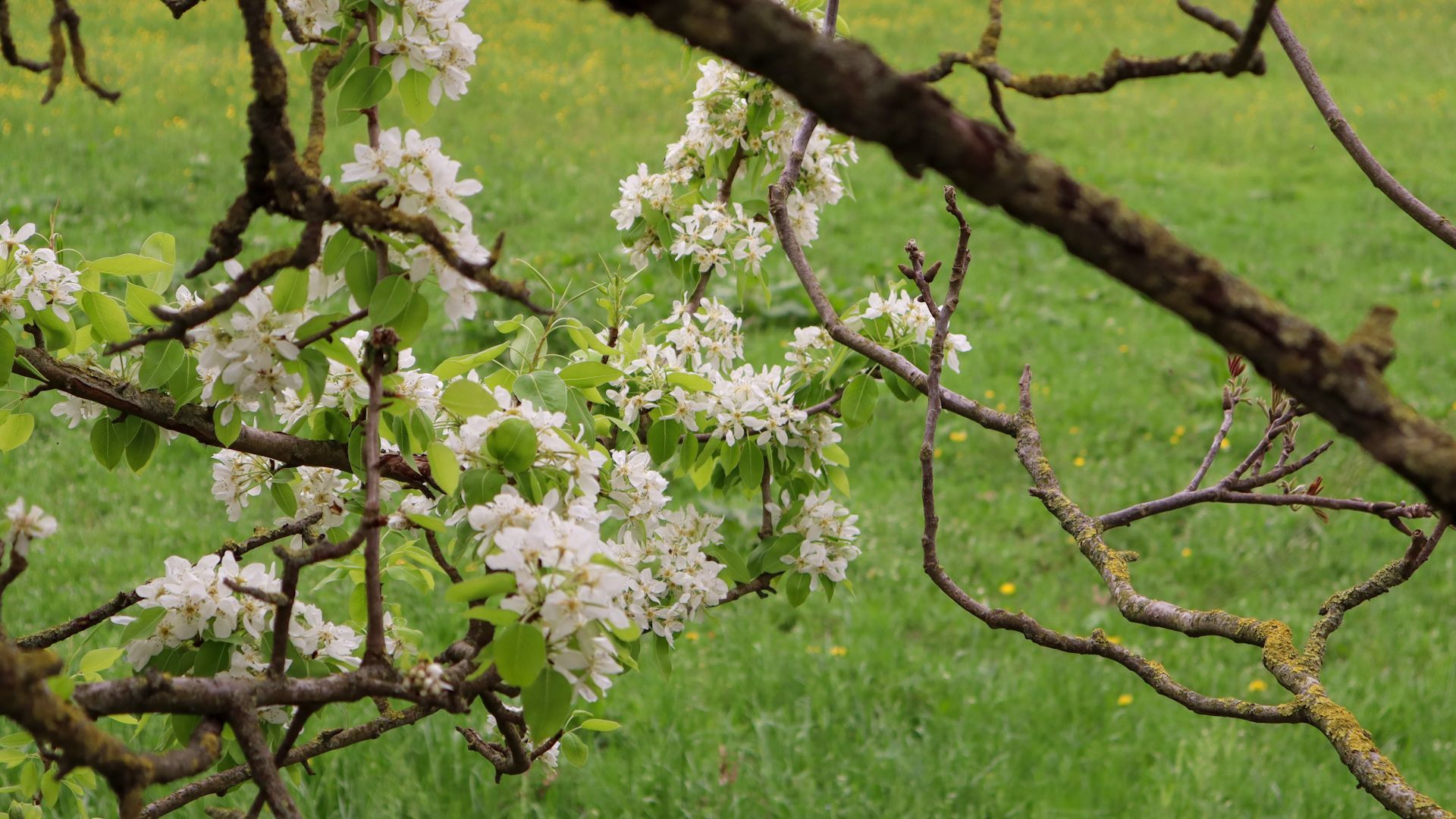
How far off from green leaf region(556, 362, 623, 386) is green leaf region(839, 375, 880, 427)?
59 centimetres

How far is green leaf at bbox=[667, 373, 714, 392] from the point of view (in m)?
1.81

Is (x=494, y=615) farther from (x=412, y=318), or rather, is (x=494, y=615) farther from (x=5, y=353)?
(x=5, y=353)

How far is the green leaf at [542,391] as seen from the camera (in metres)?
1.47

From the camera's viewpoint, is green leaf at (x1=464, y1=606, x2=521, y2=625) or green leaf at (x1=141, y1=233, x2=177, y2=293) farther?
green leaf at (x1=141, y1=233, x2=177, y2=293)

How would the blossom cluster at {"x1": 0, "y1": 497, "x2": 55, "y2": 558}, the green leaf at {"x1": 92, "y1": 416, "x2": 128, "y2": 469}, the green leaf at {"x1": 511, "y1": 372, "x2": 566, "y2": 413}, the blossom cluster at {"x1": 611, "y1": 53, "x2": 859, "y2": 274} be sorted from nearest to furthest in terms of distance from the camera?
the blossom cluster at {"x1": 0, "y1": 497, "x2": 55, "y2": 558} → the green leaf at {"x1": 511, "y1": 372, "x2": 566, "y2": 413} → the green leaf at {"x1": 92, "y1": 416, "x2": 128, "y2": 469} → the blossom cluster at {"x1": 611, "y1": 53, "x2": 859, "y2": 274}

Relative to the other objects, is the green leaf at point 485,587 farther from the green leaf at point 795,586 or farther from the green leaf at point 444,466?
the green leaf at point 795,586

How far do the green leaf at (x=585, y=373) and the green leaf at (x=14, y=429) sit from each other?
79 cm

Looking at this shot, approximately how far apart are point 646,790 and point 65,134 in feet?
29.0

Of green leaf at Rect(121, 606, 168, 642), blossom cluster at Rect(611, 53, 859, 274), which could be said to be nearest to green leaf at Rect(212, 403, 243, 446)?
green leaf at Rect(121, 606, 168, 642)

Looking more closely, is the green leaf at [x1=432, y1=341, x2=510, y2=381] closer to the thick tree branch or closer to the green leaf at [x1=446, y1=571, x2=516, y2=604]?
the green leaf at [x1=446, y1=571, x2=516, y2=604]

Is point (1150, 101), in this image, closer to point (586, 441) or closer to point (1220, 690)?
point (1220, 690)

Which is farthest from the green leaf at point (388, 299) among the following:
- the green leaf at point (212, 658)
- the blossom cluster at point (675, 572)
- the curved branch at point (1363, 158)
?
the curved branch at point (1363, 158)

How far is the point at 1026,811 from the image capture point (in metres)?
3.69

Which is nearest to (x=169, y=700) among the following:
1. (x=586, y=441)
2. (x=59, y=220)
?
(x=586, y=441)
